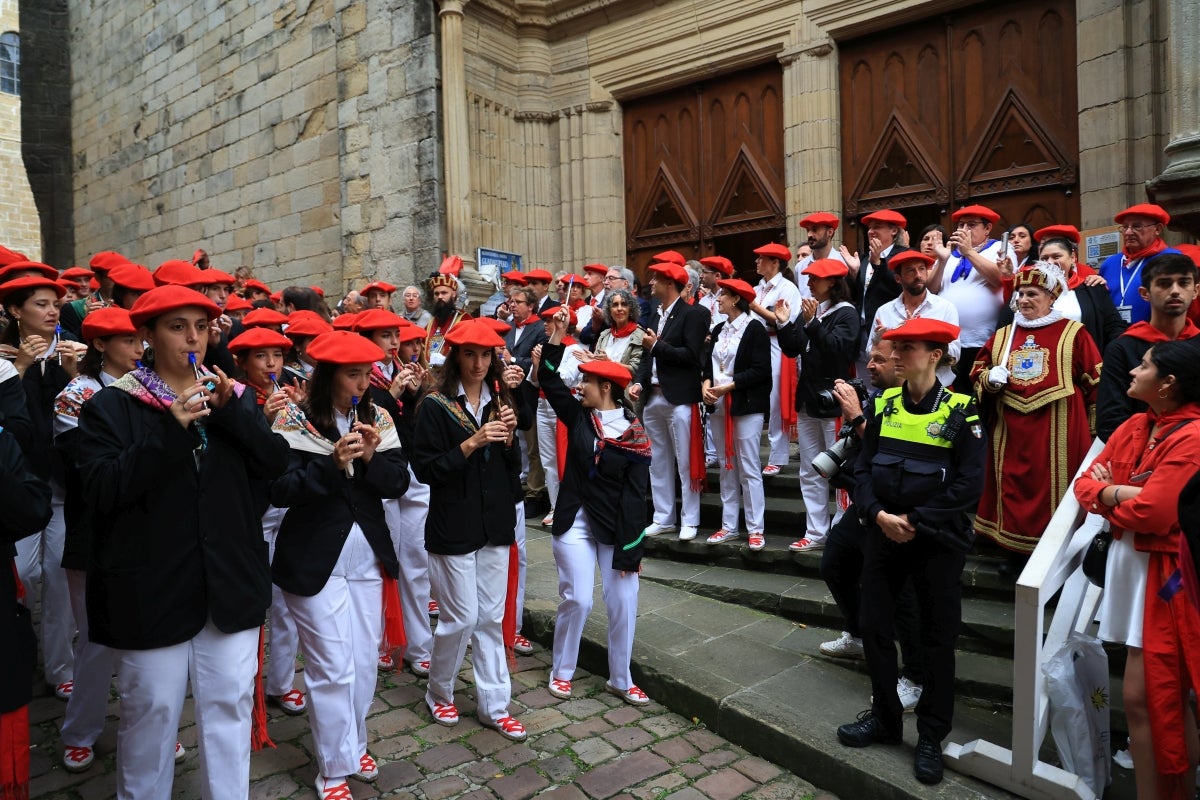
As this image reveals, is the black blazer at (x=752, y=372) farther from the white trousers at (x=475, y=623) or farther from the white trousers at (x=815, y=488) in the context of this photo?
the white trousers at (x=475, y=623)

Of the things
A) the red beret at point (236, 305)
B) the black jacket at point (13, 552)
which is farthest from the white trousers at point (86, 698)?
the red beret at point (236, 305)

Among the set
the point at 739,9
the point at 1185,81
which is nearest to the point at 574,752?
the point at 1185,81

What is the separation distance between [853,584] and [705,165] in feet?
24.7

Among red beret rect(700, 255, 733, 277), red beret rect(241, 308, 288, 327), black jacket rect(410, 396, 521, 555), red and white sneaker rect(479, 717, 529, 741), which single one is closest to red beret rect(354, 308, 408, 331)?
red beret rect(241, 308, 288, 327)

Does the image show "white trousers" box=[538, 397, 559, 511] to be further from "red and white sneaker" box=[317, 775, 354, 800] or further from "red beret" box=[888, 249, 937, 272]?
"red and white sneaker" box=[317, 775, 354, 800]

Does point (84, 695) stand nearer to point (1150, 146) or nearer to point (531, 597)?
point (531, 597)

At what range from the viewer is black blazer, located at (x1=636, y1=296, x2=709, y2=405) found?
6.75 meters

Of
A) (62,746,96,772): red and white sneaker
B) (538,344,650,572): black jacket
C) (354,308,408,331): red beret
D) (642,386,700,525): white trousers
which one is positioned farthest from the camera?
(642,386,700,525): white trousers

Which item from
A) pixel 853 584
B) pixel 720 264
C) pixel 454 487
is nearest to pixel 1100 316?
pixel 853 584

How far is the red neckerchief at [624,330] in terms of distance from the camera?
690 cm

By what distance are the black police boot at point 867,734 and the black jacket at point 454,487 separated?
195 cm

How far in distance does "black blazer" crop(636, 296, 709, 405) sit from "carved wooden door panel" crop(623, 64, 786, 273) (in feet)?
12.3

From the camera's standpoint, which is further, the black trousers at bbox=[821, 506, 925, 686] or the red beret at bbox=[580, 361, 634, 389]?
the red beret at bbox=[580, 361, 634, 389]

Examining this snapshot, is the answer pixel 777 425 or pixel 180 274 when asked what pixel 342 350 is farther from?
pixel 777 425
